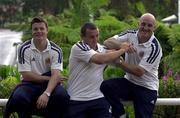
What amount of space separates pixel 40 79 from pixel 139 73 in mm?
970

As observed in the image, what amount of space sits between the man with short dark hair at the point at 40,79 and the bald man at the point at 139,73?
0.51 m

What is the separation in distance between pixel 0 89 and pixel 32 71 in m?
1.36

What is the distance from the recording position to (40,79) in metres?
5.32

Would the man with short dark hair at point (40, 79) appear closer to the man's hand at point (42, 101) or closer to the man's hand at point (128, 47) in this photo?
the man's hand at point (42, 101)

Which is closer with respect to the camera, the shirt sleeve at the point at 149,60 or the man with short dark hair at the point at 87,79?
the man with short dark hair at the point at 87,79

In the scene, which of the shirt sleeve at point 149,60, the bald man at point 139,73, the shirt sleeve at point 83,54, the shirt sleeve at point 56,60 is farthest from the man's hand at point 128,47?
the shirt sleeve at point 56,60

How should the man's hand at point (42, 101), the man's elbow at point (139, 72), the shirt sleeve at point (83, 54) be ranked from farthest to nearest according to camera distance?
the man's elbow at point (139, 72)
the shirt sleeve at point (83, 54)
the man's hand at point (42, 101)

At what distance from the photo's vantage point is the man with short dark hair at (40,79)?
5.21 metres

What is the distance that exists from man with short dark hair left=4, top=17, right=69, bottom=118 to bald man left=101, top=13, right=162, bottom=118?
0.51 metres

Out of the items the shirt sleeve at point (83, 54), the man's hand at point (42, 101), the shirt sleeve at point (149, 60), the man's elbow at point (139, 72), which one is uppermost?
the shirt sleeve at point (83, 54)

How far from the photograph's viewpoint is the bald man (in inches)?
215

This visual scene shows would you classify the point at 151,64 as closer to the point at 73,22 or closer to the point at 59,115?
the point at 59,115

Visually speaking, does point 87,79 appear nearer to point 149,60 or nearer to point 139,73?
point 139,73

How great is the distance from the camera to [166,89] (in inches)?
257
